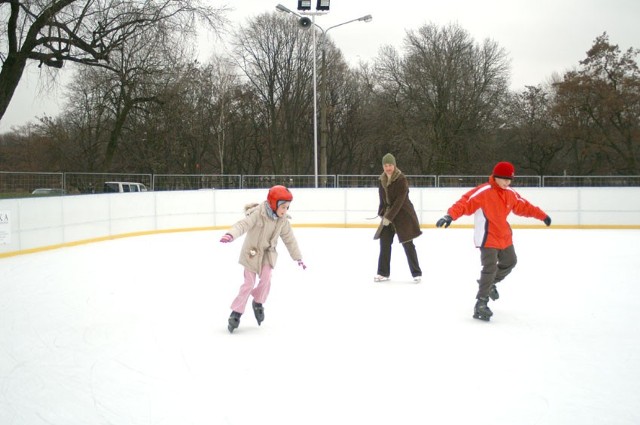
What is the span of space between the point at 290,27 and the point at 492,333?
98.4ft

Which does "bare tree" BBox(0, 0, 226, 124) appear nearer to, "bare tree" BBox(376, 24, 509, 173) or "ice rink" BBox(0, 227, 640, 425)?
"ice rink" BBox(0, 227, 640, 425)

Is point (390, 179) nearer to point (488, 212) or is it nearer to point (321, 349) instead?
point (488, 212)

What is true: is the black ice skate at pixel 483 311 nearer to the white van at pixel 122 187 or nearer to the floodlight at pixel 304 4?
the white van at pixel 122 187

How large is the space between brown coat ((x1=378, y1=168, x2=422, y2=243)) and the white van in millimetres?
8233

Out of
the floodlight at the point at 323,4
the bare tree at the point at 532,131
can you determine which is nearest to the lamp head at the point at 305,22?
the floodlight at the point at 323,4

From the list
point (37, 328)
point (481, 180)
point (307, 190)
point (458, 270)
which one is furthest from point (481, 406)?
point (481, 180)

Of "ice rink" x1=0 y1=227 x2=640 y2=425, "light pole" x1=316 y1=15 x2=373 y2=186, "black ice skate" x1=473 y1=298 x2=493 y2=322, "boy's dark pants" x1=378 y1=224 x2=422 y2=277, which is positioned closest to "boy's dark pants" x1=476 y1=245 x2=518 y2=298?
"black ice skate" x1=473 y1=298 x2=493 y2=322

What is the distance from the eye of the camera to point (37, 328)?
518cm

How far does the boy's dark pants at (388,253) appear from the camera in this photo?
724 cm

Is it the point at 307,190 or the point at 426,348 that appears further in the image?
the point at 307,190

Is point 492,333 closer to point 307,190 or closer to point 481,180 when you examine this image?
point 307,190

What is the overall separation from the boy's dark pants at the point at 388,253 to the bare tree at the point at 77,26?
29.2 ft

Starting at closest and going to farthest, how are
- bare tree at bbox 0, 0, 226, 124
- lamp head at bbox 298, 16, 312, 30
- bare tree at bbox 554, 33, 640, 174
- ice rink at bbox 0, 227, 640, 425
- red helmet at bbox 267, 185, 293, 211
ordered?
1. ice rink at bbox 0, 227, 640, 425
2. red helmet at bbox 267, 185, 293, 211
3. bare tree at bbox 0, 0, 226, 124
4. lamp head at bbox 298, 16, 312, 30
5. bare tree at bbox 554, 33, 640, 174

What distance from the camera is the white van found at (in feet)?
44.2
